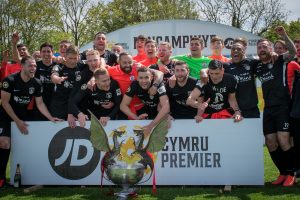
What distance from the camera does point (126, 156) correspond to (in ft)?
19.4

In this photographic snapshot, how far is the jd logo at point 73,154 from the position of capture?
6602mm

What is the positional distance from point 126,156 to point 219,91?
5.71ft

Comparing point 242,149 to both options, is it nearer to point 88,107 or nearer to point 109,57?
point 88,107

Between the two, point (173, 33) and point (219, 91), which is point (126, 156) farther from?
point (173, 33)

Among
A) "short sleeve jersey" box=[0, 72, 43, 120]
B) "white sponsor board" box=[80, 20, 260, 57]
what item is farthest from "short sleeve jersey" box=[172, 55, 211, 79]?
"white sponsor board" box=[80, 20, 260, 57]

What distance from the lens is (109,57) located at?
310 inches

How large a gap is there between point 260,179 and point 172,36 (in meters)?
12.9

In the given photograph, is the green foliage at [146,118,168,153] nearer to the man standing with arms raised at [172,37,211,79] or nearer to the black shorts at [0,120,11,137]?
the man standing with arms raised at [172,37,211,79]

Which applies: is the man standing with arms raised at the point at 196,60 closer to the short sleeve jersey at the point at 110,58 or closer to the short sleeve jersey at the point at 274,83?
the short sleeve jersey at the point at 274,83

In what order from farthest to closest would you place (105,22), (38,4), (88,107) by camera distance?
(105,22)
(38,4)
(88,107)

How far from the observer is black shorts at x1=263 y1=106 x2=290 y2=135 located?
6496mm

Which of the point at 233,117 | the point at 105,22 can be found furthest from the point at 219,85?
the point at 105,22

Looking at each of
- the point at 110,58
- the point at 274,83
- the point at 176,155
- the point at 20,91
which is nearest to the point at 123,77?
the point at 110,58

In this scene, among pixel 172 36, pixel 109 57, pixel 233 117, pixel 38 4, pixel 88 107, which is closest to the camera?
pixel 233 117
